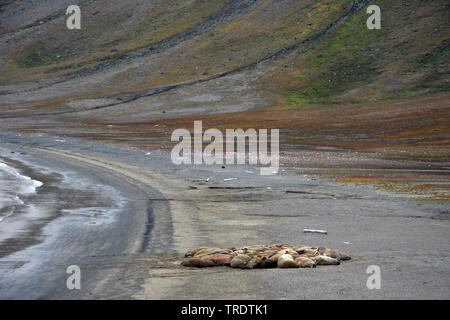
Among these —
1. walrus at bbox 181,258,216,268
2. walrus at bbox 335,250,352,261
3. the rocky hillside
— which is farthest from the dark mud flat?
the rocky hillside

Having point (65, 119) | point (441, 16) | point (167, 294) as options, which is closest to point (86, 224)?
point (167, 294)

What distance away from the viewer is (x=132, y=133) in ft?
224

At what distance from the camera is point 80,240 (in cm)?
1694

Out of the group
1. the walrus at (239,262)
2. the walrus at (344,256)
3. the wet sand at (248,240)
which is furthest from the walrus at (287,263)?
the walrus at (344,256)

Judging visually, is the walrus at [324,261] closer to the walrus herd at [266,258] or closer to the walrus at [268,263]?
the walrus herd at [266,258]

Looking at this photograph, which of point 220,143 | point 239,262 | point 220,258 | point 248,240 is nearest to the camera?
point 239,262

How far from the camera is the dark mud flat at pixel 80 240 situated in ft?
39.2

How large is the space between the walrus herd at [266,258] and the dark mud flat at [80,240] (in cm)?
148

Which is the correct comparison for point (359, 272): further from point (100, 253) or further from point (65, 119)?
point (65, 119)

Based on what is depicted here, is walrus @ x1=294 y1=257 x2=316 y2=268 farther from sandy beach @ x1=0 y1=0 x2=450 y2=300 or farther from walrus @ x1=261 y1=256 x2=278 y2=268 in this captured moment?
walrus @ x1=261 y1=256 x2=278 y2=268

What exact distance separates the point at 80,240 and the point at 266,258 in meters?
5.60

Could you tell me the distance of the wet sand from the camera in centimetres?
1166

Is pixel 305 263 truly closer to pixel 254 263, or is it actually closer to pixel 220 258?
pixel 254 263

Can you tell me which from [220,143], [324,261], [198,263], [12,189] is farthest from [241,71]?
[198,263]
